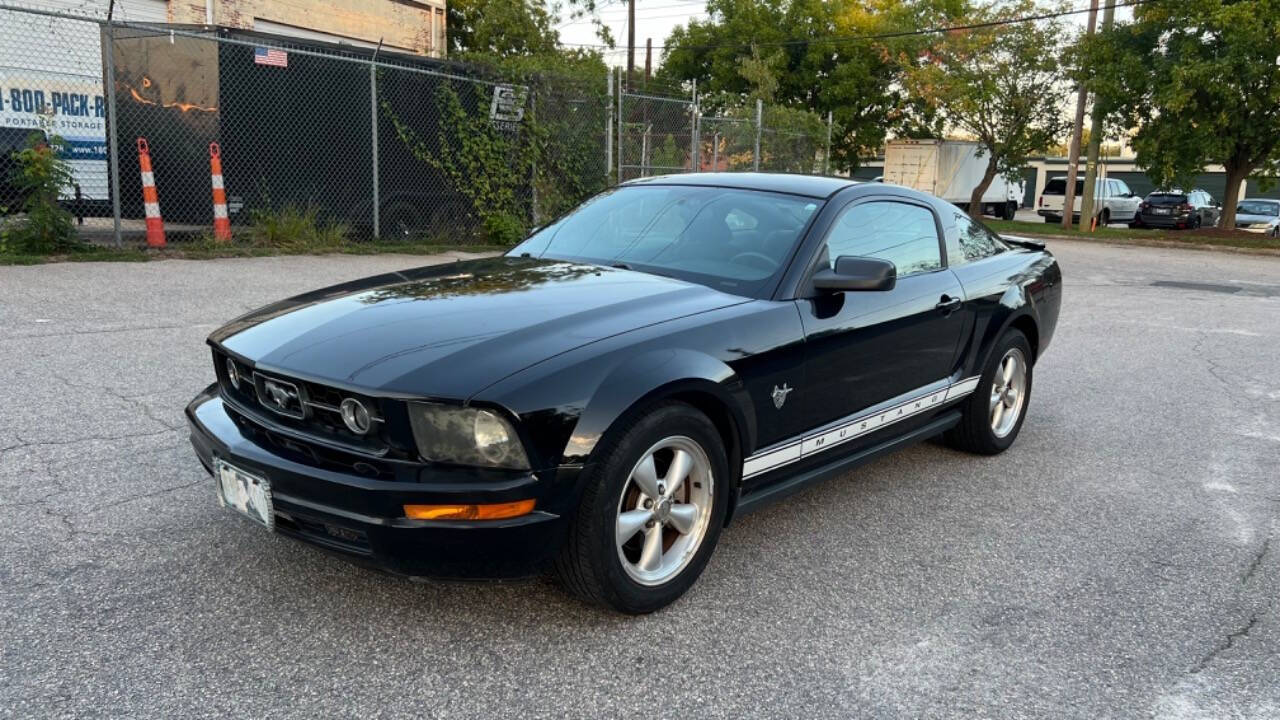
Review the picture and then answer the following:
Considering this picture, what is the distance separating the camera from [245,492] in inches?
115

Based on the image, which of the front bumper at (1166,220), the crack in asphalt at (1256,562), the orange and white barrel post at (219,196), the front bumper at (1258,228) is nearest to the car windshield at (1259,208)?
the front bumper at (1258,228)

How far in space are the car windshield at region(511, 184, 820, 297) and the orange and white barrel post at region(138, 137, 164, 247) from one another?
783 cm

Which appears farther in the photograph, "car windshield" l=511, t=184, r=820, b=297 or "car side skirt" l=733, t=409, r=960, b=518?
"car windshield" l=511, t=184, r=820, b=297

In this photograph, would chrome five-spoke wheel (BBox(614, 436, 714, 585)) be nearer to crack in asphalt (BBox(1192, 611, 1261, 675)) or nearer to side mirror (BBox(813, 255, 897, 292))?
side mirror (BBox(813, 255, 897, 292))

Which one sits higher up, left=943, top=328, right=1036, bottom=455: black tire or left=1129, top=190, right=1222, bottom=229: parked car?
left=1129, top=190, right=1222, bottom=229: parked car

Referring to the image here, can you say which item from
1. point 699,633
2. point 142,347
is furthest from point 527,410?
point 142,347

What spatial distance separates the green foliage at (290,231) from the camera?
11656 millimetres

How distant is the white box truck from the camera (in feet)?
A: 110

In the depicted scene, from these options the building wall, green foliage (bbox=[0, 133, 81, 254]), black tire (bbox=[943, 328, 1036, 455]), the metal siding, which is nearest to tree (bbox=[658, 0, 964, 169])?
the building wall

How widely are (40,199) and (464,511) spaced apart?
362 inches

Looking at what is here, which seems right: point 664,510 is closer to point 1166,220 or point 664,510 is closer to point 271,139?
point 271,139

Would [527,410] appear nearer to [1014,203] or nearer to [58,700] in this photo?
[58,700]

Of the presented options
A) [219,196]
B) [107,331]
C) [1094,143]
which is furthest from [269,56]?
[1094,143]

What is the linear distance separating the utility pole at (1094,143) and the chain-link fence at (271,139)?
15.3 metres
